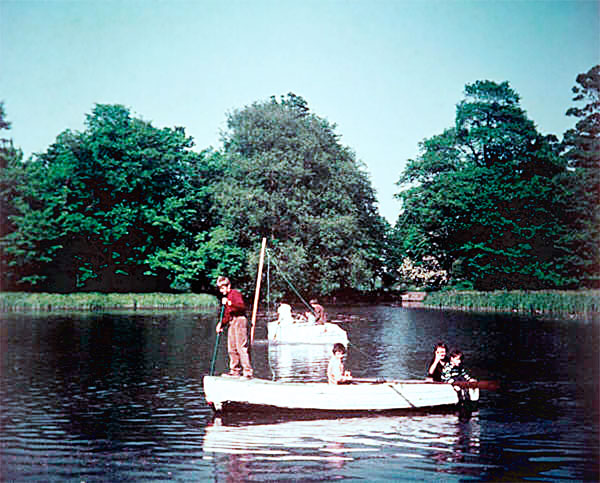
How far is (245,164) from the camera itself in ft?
164

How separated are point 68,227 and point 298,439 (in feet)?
141

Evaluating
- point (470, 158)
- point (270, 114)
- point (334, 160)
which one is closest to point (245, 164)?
point (270, 114)

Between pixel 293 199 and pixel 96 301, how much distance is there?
532 inches

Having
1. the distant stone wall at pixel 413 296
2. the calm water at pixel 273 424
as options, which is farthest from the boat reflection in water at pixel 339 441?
the distant stone wall at pixel 413 296

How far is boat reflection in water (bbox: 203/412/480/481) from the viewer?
10094 mm

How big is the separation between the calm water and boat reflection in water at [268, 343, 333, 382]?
8cm

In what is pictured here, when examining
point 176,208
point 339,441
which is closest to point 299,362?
point 339,441

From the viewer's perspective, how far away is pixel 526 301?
4438 centimetres

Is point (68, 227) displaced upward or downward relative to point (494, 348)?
upward

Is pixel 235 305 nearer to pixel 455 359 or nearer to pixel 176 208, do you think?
pixel 455 359

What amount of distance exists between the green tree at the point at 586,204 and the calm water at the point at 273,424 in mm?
27532

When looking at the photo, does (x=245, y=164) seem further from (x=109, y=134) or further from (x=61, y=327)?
→ (x=61, y=327)

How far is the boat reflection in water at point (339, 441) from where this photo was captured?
10.1 m

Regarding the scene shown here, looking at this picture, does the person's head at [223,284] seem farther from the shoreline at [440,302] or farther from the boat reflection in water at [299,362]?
the shoreline at [440,302]
